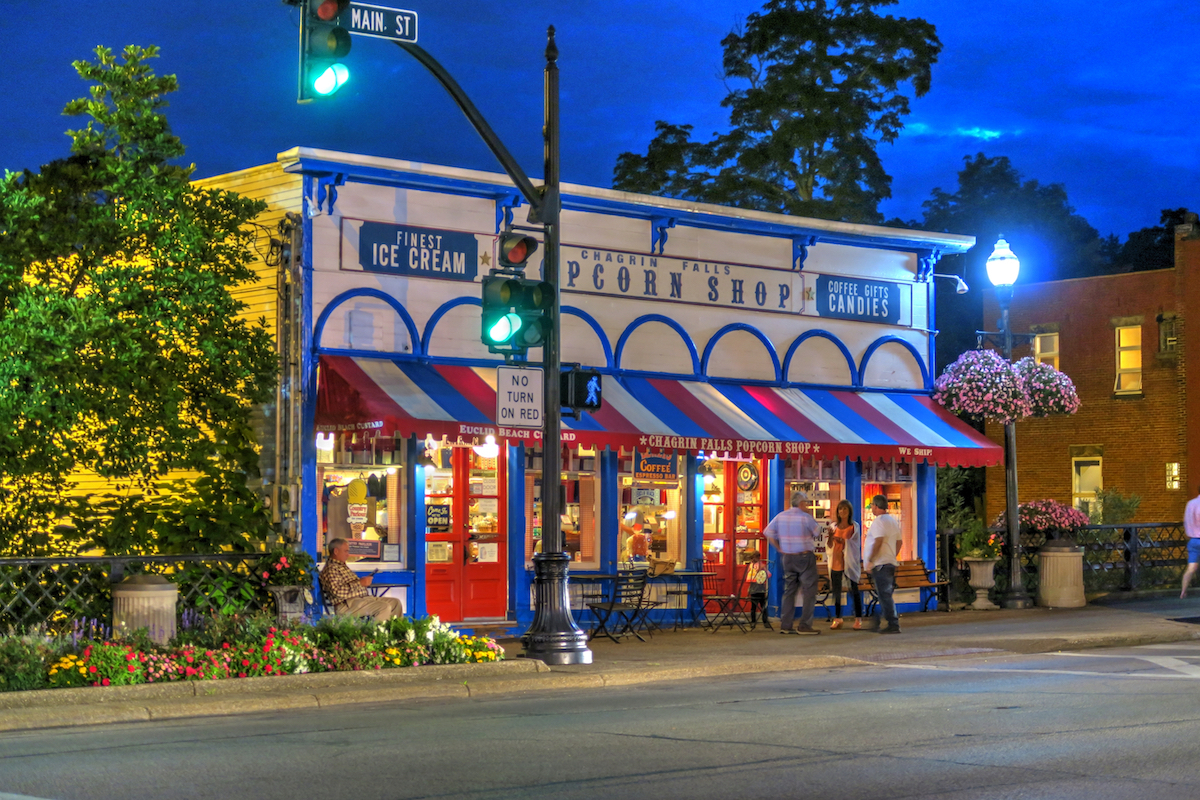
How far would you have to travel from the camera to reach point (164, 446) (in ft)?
55.8

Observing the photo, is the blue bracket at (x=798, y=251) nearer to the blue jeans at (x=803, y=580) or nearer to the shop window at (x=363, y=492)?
the blue jeans at (x=803, y=580)

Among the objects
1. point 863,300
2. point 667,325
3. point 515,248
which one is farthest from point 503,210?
point 863,300

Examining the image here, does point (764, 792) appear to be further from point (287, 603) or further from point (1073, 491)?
point (1073, 491)

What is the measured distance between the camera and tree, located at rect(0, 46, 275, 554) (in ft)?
53.2

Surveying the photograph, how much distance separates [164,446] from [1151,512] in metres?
28.5

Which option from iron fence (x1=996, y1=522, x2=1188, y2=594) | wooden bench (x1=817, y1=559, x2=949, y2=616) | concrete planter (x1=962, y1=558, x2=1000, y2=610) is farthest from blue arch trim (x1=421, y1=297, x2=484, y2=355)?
iron fence (x1=996, y1=522, x2=1188, y2=594)

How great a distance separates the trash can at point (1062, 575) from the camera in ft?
75.7

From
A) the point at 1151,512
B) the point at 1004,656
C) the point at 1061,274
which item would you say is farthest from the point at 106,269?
the point at 1061,274

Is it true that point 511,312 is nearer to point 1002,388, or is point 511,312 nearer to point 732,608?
point 732,608

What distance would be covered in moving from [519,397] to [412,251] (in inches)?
183

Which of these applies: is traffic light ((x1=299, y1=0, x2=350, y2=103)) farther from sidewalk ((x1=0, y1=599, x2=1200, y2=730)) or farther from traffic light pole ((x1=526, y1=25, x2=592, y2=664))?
sidewalk ((x1=0, y1=599, x2=1200, y2=730))

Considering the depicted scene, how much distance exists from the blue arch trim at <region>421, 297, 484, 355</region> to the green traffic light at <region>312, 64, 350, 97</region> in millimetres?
7502

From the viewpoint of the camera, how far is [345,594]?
16391 millimetres

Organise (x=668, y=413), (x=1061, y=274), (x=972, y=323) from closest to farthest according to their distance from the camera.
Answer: (x=668, y=413) < (x=972, y=323) < (x=1061, y=274)
